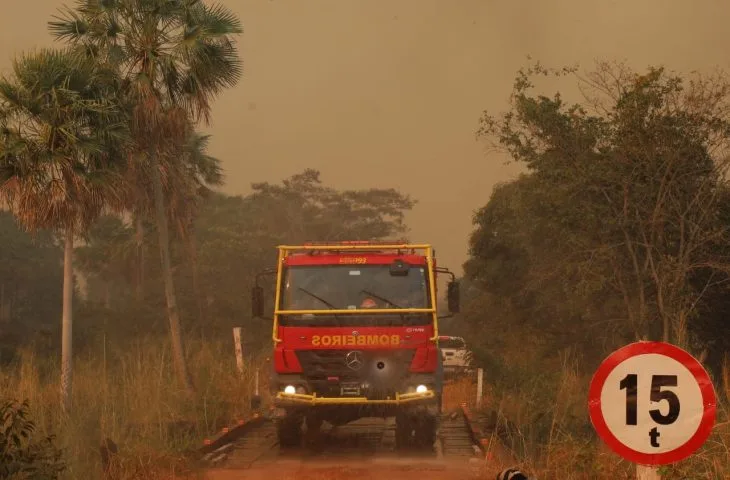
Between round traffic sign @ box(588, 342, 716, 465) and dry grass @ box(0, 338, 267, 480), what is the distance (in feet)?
20.5

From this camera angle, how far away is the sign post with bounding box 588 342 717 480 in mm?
4949

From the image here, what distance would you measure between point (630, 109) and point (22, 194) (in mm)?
15296

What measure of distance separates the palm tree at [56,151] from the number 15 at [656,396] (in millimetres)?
15662

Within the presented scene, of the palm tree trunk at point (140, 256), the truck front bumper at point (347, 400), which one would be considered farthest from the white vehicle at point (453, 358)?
the truck front bumper at point (347, 400)

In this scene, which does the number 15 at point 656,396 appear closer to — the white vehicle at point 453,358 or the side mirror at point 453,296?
the side mirror at point 453,296

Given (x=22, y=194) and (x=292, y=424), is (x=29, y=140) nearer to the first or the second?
(x=22, y=194)

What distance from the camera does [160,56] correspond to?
2323cm

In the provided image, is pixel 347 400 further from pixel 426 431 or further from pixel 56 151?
pixel 56 151

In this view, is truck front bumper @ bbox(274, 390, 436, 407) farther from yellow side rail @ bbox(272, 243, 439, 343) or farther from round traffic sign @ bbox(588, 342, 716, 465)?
round traffic sign @ bbox(588, 342, 716, 465)

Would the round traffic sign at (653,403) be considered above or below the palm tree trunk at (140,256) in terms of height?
below

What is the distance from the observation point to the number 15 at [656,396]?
4973mm

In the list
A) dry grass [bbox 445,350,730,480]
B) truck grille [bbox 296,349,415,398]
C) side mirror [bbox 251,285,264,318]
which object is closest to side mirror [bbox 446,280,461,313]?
truck grille [bbox 296,349,415,398]

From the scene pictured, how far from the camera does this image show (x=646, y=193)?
26.8 m

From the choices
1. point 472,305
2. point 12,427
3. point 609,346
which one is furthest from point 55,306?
point 12,427
